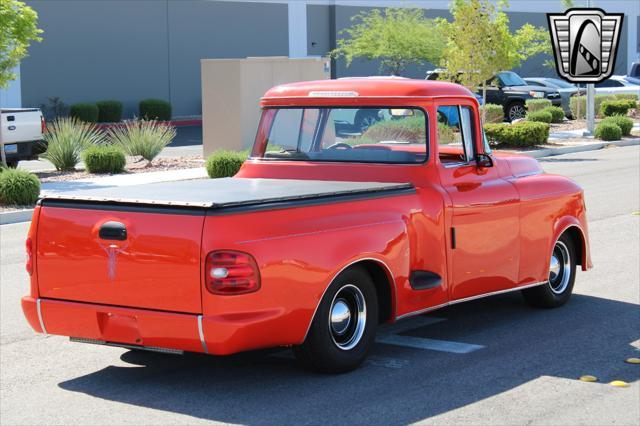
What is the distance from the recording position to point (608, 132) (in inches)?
1262

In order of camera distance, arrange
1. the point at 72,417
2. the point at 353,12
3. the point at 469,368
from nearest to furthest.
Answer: the point at 72,417, the point at 469,368, the point at 353,12

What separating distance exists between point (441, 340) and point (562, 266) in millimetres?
1698

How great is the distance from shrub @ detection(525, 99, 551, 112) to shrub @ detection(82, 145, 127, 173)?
56.4ft

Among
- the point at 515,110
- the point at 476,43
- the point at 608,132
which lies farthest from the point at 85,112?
the point at 608,132

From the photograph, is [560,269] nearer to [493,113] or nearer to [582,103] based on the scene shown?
[493,113]

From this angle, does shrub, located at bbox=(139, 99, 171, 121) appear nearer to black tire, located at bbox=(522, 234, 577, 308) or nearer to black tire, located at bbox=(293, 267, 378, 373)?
black tire, located at bbox=(522, 234, 577, 308)

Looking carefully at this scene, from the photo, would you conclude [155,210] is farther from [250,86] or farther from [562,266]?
[250,86]

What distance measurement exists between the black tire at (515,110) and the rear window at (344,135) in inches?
1182

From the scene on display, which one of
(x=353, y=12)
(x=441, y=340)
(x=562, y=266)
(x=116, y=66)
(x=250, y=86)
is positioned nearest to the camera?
(x=441, y=340)

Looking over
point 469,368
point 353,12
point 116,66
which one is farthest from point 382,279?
point 353,12

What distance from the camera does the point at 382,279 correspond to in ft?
25.4

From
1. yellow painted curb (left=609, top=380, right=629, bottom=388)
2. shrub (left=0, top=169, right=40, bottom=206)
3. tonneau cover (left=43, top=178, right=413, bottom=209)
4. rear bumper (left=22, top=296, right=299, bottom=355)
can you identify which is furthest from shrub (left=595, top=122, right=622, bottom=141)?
rear bumper (left=22, top=296, right=299, bottom=355)

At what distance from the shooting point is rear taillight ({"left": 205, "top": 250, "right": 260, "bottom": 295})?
6625 mm

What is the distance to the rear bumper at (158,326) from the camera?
665 cm
